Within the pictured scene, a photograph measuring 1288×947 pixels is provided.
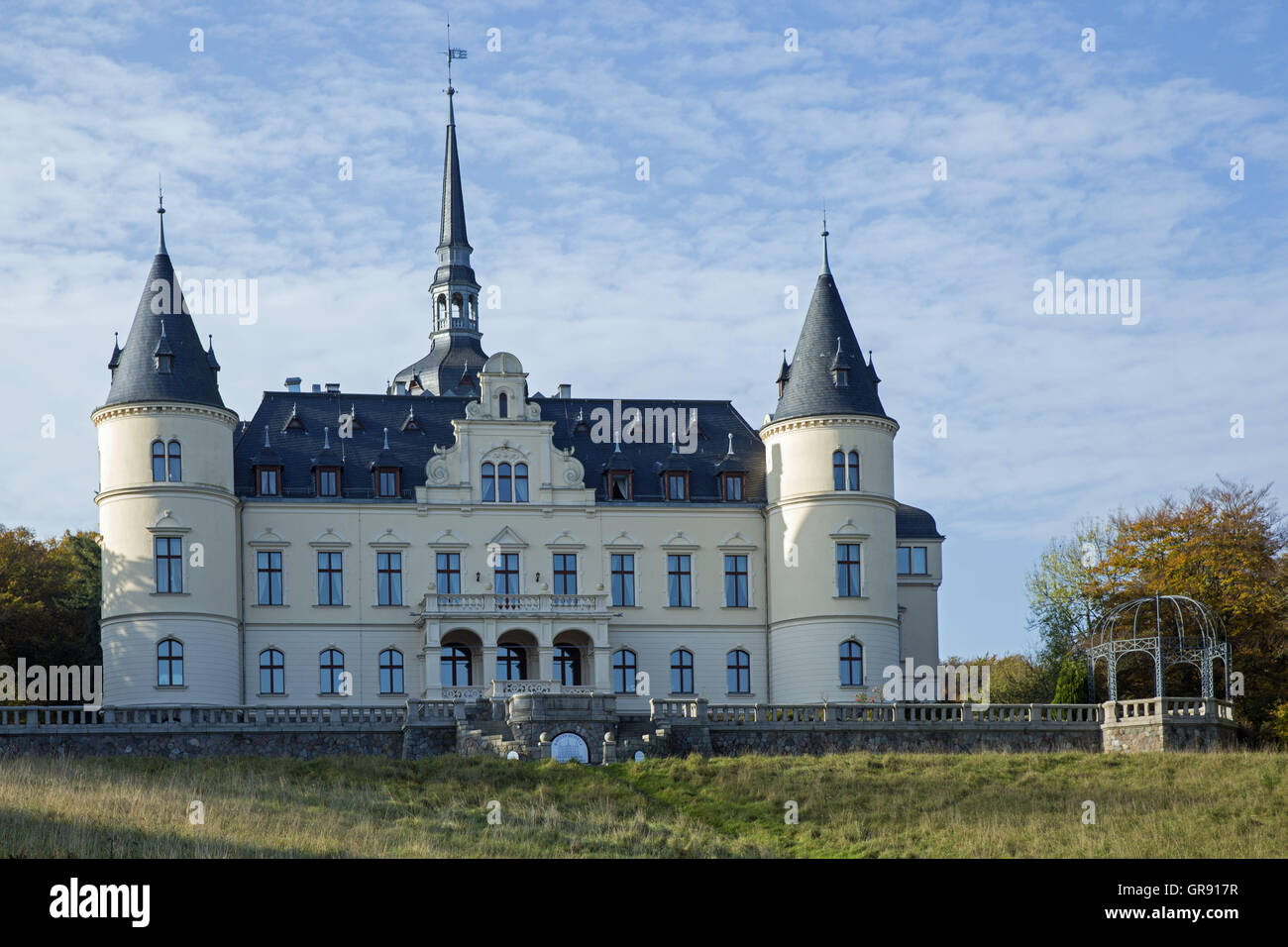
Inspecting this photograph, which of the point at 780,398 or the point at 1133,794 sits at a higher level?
the point at 780,398

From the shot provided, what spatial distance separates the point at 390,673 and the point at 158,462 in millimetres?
8858

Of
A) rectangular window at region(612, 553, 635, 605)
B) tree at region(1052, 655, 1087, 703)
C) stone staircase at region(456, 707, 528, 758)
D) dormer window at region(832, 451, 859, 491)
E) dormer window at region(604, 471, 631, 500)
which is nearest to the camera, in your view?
stone staircase at region(456, 707, 528, 758)

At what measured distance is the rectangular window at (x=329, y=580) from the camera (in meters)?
53.5

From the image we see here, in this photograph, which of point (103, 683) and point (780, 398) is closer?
point (103, 683)

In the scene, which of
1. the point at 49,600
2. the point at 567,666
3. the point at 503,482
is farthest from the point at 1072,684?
the point at 49,600

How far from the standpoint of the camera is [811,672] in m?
53.3

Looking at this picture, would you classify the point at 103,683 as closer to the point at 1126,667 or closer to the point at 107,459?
the point at 107,459

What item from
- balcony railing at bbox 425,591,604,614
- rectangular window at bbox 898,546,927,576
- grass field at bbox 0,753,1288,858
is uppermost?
rectangular window at bbox 898,546,927,576

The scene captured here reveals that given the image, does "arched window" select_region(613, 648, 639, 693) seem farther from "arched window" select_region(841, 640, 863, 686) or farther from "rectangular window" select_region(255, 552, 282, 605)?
"rectangular window" select_region(255, 552, 282, 605)

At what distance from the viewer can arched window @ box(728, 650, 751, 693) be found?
181ft

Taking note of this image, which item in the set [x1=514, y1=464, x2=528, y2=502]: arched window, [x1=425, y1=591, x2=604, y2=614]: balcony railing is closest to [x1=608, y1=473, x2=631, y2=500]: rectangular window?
[x1=514, y1=464, x2=528, y2=502]: arched window

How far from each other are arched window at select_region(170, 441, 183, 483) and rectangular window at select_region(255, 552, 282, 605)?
354 centimetres

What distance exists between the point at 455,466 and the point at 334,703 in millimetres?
7702

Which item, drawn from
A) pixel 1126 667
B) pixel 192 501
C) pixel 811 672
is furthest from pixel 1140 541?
pixel 192 501
